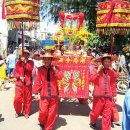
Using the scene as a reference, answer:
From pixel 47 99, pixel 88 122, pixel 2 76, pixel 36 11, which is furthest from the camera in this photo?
pixel 2 76

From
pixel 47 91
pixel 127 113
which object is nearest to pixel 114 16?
pixel 47 91

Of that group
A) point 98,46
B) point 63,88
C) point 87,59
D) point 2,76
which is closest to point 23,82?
point 63,88

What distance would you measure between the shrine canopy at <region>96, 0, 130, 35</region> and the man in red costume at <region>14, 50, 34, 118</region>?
202cm

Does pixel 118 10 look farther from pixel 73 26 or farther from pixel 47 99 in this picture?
pixel 47 99

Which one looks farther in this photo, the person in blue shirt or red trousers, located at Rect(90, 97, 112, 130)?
red trousers, located at Rect(90, 97, 112, 130)

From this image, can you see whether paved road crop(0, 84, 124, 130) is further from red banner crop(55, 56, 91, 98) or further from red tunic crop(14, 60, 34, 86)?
red tunic crop(14, 60, 34, 86)

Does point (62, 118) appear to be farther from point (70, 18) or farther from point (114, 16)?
point (70, 18)

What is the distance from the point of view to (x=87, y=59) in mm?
8875

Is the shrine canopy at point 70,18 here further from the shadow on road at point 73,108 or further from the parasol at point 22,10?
the shadow on road at point 73,108

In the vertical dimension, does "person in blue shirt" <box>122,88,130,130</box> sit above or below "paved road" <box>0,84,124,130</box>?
above

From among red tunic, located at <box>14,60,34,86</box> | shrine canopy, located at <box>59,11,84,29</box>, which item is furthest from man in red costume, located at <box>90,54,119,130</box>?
shrine canopy, located at <box>59,11,84,29</box>

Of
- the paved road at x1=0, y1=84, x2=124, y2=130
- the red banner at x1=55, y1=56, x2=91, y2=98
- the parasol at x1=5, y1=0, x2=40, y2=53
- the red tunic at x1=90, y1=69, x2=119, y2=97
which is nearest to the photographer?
the red tunic at x1=90, y1=69, x2=119, y2=97

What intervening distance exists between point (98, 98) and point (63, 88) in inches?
62.6

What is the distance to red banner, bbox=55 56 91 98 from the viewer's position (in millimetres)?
8859
